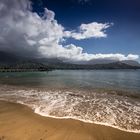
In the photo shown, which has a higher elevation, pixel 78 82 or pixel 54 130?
pixel 54 130

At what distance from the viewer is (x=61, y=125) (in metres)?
9.67

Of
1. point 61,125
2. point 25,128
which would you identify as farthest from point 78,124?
point 25,128

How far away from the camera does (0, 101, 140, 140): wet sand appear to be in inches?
312

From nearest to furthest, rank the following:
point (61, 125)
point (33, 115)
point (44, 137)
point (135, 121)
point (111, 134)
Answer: point (44, 137), point (111, 134), point (61, 125), point (135, 121), point (33, 115)

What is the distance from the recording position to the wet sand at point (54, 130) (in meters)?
7.93

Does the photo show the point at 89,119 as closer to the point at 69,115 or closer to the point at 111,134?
the point at 69,115

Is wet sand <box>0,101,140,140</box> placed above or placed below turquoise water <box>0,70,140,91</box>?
above

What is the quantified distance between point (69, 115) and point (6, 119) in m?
4.69

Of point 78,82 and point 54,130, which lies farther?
point 78,82

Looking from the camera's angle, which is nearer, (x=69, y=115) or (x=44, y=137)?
(x=44, y=137)

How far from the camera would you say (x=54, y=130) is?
344 inches

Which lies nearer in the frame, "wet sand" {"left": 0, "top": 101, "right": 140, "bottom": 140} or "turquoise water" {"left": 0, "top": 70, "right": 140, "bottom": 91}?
"wet sand" {"left": 0, "top": 101, "right": 140, "bottom": 140}

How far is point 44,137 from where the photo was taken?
7777 millimetres

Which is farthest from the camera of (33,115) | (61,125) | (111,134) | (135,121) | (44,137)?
(33,115)
